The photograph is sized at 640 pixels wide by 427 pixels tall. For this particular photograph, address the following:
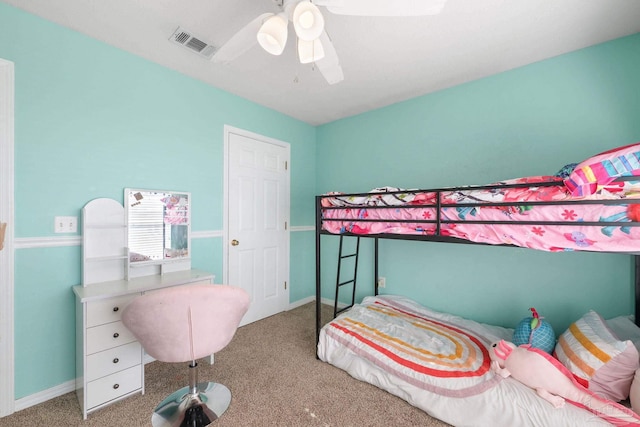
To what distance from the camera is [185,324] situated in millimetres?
1399

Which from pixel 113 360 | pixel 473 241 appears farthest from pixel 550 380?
pixel 113 360

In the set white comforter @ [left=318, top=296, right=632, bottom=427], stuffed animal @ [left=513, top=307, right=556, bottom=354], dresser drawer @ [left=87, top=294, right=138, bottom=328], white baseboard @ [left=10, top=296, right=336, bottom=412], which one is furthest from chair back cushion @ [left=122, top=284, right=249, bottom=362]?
stuffed animal @ [left=513, top=307, right=556, bottom=354]

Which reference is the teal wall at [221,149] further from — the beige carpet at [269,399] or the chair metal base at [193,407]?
the chair metal base at [193,407]

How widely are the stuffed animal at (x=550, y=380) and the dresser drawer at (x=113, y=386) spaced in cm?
230

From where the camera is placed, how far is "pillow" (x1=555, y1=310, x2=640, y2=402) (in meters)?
1.30

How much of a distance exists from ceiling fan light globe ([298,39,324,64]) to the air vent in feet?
3.45

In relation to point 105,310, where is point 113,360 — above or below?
below

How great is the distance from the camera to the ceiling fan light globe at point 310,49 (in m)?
1.29

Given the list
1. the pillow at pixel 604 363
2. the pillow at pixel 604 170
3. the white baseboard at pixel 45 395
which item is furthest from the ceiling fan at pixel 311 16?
the white baseboard at pixel 45 395

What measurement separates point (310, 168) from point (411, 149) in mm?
1398

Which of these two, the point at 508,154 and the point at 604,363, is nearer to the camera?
the point at 604,363

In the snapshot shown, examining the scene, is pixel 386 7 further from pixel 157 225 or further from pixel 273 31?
pixel 157 225

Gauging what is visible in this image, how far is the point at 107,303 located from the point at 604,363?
9.27 ft

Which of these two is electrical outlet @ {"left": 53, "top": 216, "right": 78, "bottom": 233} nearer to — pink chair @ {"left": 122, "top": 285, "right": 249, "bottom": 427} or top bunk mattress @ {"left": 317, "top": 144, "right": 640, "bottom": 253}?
pink chair @ {"left": 122, "top": 285, "right": 249, "bottom": 427}
